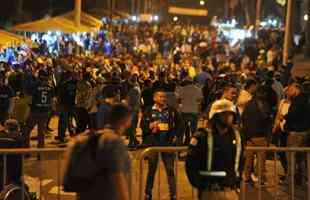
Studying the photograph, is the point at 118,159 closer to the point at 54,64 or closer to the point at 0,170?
the point at 0,170

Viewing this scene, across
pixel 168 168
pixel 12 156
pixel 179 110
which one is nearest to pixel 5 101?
pixel 179 110

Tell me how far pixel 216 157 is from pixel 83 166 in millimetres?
1442

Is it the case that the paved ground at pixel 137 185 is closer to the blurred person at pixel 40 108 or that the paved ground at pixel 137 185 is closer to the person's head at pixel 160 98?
the person's head at pixel 160 98

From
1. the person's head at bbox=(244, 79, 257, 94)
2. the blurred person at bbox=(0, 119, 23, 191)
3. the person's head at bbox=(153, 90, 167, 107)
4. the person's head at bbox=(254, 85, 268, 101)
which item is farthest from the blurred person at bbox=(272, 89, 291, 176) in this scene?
the blurred person at bbox=(0, 119, 23, 191)

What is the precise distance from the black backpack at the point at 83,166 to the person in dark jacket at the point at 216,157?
116 centimetres

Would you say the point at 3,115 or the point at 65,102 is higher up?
the point at 65,102

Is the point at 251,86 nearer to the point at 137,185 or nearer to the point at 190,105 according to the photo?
the point at 137,185

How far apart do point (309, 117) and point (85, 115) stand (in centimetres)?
431

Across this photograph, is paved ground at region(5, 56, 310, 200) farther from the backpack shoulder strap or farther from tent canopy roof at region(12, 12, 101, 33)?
tent canopy roof at region(12, 12, 101, 33)

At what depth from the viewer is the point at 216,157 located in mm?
7191

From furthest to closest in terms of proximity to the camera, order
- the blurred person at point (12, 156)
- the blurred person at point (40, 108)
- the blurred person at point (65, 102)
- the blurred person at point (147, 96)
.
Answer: the blurred person at point (147, 96) → the blurred person at point (65, 102) → the blurred person at point (40, 108) → the blurred person at point (12, 156)

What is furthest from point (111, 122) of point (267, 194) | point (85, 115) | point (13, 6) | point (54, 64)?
point (13, 6)

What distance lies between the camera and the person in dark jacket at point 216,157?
7.16 metres

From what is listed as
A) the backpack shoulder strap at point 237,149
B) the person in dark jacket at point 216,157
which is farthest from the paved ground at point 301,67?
the person in dark jacket at point 216,157
